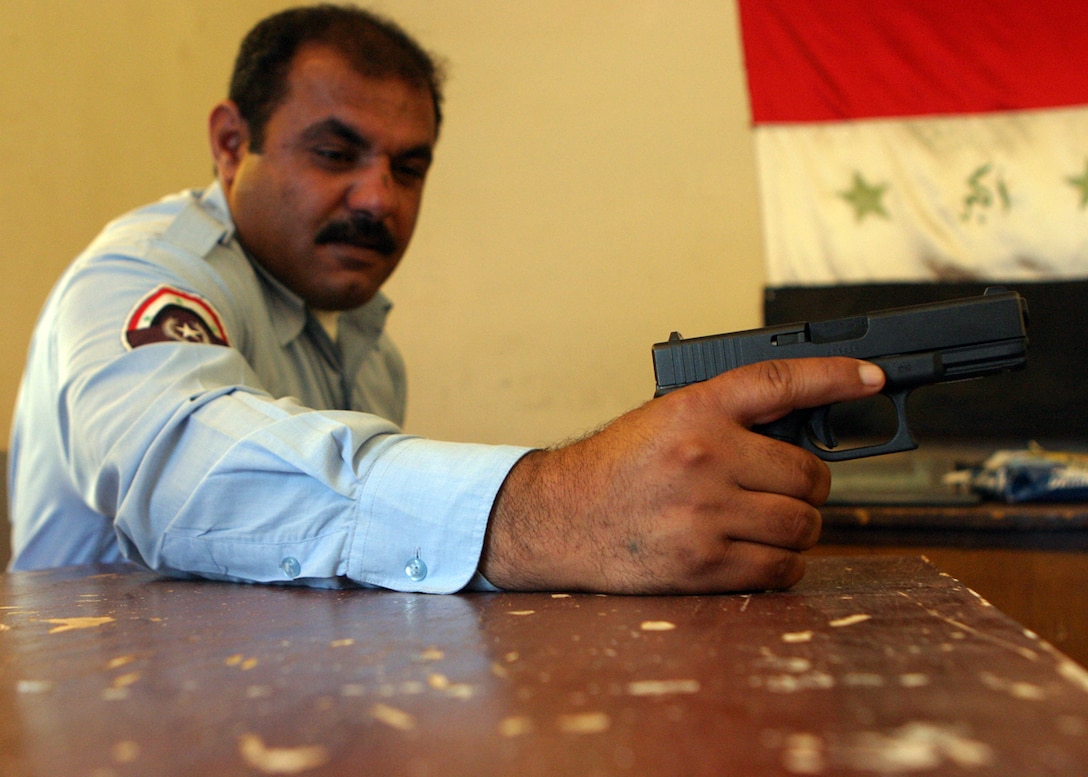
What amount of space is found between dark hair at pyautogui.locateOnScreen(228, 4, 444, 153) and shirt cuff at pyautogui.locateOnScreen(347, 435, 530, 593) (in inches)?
31.9

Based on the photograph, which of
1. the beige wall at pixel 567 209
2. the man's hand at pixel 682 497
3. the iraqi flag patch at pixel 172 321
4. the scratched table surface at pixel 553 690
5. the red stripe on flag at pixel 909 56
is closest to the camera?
the scratched table surface at pixel 553 690

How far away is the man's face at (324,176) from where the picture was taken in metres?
1.22

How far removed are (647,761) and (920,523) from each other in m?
1.45

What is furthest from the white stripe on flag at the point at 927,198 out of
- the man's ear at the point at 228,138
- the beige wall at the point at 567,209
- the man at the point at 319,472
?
the man at the point at 319,472

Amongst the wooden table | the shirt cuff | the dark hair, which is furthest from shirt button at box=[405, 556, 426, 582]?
the wooden table

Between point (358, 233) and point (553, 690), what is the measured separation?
102 centimetres

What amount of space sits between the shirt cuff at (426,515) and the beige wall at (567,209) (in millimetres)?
1941

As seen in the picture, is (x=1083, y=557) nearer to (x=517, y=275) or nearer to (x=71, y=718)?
(x=71, y=718)

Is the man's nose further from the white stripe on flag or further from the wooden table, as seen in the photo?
the white stripe on flag

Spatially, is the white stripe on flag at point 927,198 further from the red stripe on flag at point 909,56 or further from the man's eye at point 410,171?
the man's eye at point 410,171

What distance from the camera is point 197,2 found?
2.24 metres

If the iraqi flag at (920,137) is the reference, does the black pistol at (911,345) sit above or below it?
below

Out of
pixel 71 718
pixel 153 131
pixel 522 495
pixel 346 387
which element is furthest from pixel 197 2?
pixel 71 718

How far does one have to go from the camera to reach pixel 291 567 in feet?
A: 2.16
